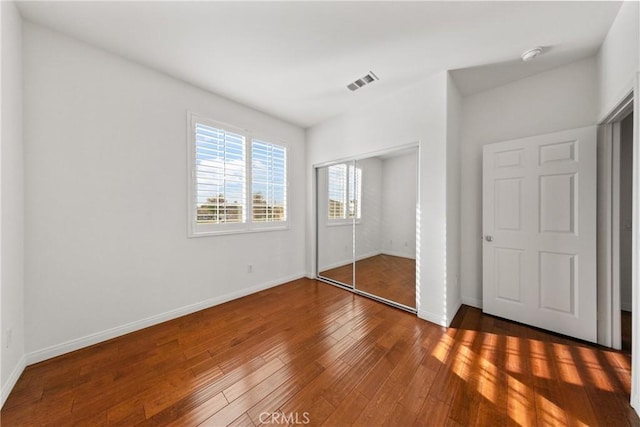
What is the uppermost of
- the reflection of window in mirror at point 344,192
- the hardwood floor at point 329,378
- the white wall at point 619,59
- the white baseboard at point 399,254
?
the white wall at point 619,59

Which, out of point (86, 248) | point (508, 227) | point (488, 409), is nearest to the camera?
point (488, 409)

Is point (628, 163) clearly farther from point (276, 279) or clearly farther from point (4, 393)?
point (4, 393)

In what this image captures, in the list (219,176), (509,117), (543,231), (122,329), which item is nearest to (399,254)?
(543,231)

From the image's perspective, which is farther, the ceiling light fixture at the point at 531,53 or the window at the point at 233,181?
the window at the point at 233,181

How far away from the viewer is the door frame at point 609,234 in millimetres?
2014

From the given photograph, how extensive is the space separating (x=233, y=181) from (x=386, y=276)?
270cm

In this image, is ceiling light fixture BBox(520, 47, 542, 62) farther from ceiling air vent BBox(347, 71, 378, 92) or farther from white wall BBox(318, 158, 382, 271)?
white wall BBox(318, 158, 382, 271)

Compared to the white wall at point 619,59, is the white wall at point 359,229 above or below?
below

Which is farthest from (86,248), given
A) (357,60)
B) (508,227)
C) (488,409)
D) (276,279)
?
(508,227)

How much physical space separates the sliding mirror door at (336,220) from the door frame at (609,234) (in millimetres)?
2531

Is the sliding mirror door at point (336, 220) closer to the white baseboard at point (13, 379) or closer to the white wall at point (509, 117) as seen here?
the white wall at point (509, 117)

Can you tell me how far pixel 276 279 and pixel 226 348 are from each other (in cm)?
163

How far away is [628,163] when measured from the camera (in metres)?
2.58

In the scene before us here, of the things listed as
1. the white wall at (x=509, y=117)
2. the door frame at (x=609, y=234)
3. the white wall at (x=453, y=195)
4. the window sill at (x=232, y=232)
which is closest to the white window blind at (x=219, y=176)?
the window sill at (x=232, y=232)
